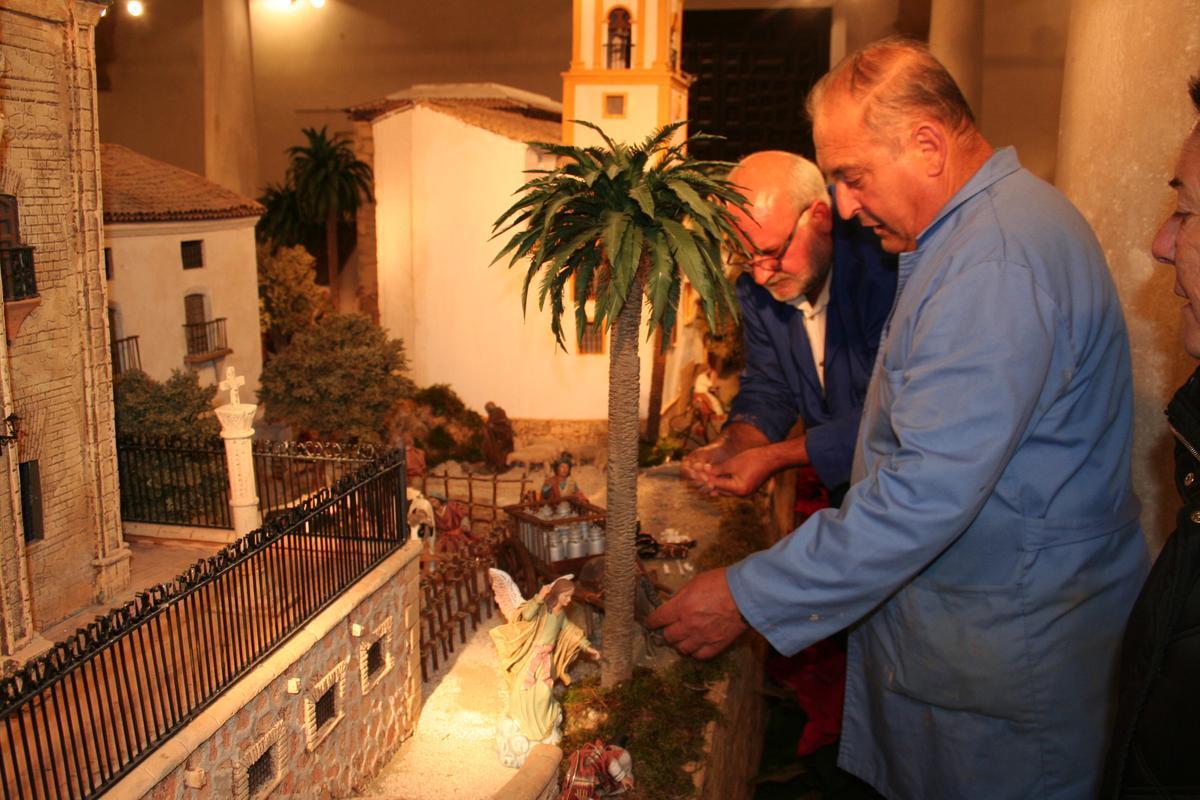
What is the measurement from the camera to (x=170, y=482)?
11875 millimetres

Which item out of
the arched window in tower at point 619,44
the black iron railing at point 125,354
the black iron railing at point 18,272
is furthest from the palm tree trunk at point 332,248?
the black iron railing at point 18,272

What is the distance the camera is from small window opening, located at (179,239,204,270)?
66.2 feet

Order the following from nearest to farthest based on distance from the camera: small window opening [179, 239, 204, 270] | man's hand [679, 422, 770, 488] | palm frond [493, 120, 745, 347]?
man's hand [679, 422, 770, 488] < palm frond [493, 120, 745, 347] < small window opening [179, 239, 204, 270]

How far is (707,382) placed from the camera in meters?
24.4

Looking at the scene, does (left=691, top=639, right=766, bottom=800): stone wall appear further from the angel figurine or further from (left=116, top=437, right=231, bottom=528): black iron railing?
(left=116, top=437, right=231, bottom=528): black iron railing

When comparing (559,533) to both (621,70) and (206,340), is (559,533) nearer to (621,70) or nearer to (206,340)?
(206,340)

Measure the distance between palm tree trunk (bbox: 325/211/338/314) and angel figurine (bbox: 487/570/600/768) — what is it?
84.2 ft

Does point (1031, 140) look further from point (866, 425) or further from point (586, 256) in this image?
point (866, 425)

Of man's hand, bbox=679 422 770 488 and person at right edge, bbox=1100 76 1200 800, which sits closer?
person at right edge, bbox=1100 76 1200 800

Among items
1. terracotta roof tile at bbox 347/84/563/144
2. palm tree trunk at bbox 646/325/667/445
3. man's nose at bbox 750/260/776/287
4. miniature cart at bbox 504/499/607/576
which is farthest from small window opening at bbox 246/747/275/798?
palm tree trunk at bbox 646/325/667/445

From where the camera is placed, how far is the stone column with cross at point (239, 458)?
10797 mm

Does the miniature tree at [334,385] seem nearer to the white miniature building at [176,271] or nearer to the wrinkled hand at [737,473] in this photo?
the white miniature building at [176,271]

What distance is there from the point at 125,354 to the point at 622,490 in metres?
12.4

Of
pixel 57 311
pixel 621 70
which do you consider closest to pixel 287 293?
pixel 621 70
